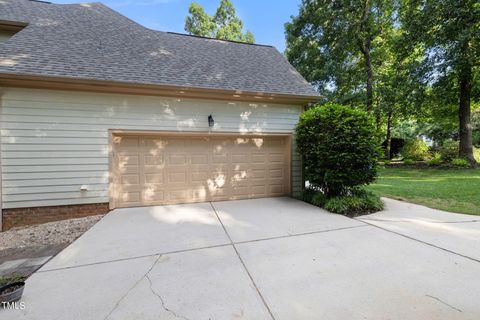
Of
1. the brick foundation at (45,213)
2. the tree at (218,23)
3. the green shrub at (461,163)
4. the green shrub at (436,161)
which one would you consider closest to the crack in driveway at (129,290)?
the brick foundation at (45,213)

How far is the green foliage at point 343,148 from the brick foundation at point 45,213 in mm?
5341

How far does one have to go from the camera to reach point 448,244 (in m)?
3.17

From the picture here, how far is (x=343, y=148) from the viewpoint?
516 cm

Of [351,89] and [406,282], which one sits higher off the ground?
[351,89]

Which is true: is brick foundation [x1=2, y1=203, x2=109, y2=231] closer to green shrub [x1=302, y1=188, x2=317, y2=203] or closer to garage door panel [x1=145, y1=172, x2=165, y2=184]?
garage door panel [x1=145, y1=172, x2=165, y2=184]

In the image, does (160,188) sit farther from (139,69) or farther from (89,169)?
(139,69)

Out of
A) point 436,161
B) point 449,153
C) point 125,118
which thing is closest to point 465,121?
point 449,153

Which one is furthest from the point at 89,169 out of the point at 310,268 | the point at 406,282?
the point at 406,282

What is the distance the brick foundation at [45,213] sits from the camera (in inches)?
186

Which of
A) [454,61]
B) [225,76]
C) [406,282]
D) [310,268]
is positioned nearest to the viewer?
[406,282]

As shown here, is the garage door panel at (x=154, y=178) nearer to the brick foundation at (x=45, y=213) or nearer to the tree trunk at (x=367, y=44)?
the brick foundation at (x=45, y=213)

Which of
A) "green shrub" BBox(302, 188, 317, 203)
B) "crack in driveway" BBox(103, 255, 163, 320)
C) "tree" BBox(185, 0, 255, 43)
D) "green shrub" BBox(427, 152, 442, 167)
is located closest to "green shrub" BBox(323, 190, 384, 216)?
"green shrub" BBox(302, 188, 317, 203)

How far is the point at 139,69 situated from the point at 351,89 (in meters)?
14.1

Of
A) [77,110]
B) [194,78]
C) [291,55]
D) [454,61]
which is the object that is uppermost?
[291,55]
